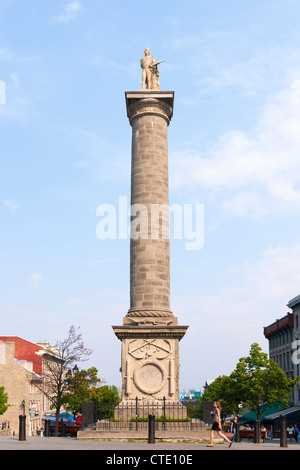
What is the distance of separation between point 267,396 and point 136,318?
28.6 m

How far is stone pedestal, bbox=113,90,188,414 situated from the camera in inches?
966

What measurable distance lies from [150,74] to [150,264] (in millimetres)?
10587

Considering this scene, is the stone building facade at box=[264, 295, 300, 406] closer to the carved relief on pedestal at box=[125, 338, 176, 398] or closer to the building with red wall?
the building with red wall

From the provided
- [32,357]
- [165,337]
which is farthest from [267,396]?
[32,357]

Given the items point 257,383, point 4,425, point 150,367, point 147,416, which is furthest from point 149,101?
point 4,425

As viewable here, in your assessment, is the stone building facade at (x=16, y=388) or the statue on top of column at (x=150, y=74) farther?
the stone building facade at (x=16, y=388)

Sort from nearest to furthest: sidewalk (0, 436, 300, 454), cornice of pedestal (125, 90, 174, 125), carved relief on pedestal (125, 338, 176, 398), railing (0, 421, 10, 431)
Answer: sidewalk (0, 436, 300, 454), carved relief on pedestal (125, 338, 176, 398), cornice of pedestal (125, 90, 174, 125), railing (0, 421, 10, 431)

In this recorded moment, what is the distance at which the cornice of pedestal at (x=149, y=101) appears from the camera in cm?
2838

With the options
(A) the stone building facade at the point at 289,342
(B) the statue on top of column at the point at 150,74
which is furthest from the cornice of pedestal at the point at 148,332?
(A) the stone building facade at the point at 289,342

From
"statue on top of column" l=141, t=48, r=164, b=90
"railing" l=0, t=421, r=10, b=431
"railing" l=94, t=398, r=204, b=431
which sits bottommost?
"railing" l=0, t=421, r=10, b=431

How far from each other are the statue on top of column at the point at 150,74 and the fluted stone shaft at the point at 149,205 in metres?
1.17

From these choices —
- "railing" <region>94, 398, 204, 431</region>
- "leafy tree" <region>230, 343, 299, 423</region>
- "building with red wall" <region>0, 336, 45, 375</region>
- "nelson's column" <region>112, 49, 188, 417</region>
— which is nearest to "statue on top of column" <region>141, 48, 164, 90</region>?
"nelson's column" <region>112, 49, 188, 417</region>

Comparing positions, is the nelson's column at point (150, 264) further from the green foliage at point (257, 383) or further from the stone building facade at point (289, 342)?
the stone building facade at point (289, 342)
